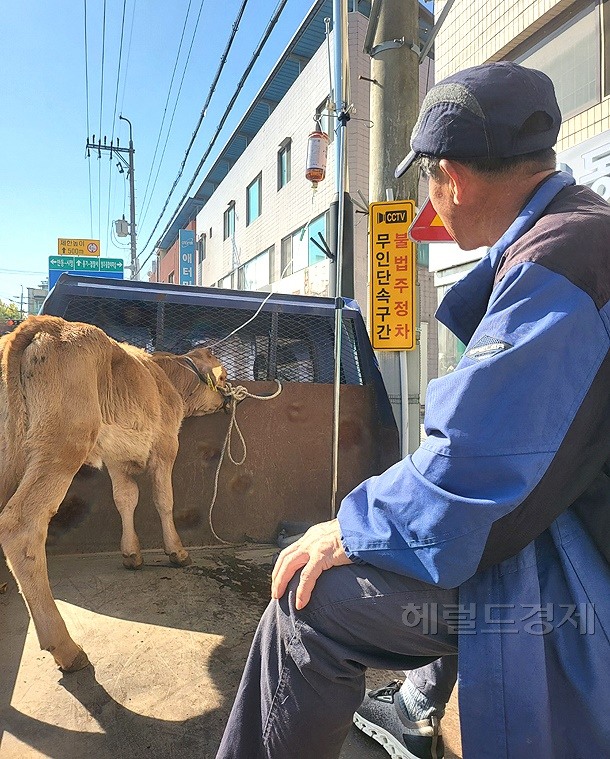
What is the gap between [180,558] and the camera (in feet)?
11.5

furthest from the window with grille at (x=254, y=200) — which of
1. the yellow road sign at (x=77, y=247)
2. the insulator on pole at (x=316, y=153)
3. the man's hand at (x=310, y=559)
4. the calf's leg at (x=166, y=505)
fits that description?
the man's hand at (x=310, y=559)

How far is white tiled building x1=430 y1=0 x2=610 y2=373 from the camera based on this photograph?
6117 mm

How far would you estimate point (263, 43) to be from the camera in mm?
7391

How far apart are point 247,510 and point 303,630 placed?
106 inches

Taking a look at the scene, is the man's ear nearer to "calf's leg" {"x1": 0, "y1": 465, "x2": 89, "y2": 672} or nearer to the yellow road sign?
"calf's leg" {"x1": 0, "y1": 465, "x2": 89, "y2": 672}

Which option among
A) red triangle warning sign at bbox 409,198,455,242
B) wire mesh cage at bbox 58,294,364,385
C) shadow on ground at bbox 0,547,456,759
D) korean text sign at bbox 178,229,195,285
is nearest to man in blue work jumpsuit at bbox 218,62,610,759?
shadow on ground at bbox 0,547,456,759

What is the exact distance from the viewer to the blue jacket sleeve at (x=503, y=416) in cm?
105

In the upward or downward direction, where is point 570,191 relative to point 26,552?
upward

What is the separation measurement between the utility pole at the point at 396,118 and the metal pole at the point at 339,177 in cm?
30

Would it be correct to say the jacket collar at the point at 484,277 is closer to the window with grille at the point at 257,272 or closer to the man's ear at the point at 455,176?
the man's ear at the point at 455,176

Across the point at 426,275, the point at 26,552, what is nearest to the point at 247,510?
the point at 26,552

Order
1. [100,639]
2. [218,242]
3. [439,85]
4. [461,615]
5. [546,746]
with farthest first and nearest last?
[218,242] → [100,639] → [439,85] → [461,615] → [546,746]

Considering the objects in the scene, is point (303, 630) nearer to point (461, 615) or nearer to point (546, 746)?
point (461, 615)

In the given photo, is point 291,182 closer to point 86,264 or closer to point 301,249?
point 301,249
